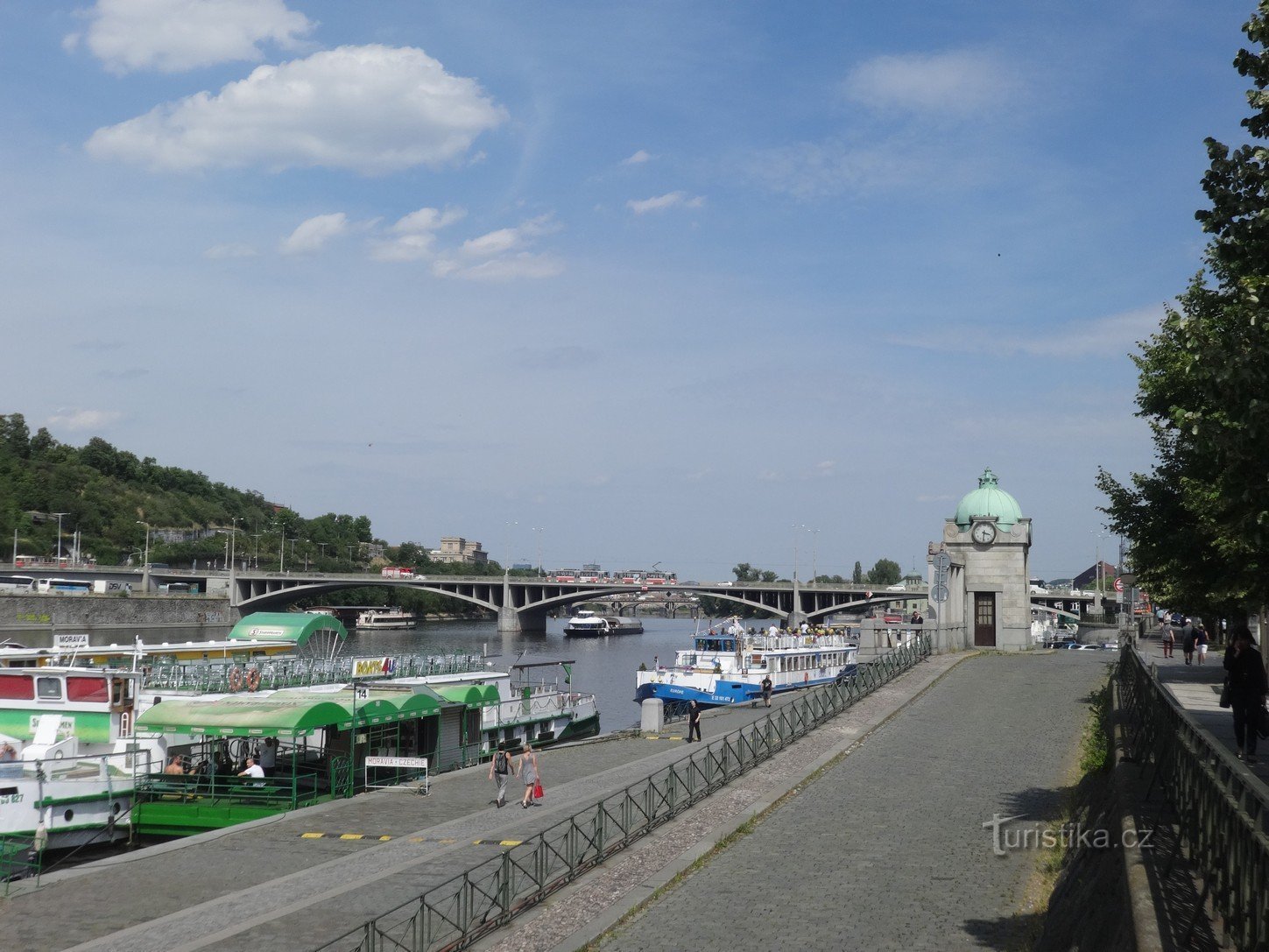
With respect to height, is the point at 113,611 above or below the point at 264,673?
below

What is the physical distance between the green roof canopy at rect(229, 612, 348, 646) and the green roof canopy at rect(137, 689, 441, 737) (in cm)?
1542

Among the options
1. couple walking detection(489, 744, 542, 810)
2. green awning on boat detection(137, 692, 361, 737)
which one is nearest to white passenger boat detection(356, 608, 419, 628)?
green awning on boat detection(137, 692, 361, 737)

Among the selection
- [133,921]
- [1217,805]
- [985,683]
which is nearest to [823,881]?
[1217,805]

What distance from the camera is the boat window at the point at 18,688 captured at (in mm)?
32531

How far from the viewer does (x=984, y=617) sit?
58.2m

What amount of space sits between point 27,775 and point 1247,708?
84.2ft

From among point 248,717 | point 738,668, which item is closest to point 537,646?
point 738,668

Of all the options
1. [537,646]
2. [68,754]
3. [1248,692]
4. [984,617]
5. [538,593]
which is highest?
[1248,692]

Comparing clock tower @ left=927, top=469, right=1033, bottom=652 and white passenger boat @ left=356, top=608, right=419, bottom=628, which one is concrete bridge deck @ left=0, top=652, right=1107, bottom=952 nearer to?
clock tower @ left=927, top=469, right=1033, bottom=652

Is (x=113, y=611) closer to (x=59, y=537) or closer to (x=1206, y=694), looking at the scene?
(x=59, y=537)

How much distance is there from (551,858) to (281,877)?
5.39 metres

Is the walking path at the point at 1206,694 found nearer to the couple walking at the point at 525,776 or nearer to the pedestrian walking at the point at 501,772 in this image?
the couple walking at the point at 525,776

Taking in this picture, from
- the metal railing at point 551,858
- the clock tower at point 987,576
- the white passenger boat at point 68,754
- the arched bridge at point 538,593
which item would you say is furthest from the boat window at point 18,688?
the arched bridge at point 538,593

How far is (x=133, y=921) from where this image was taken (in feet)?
63.8
